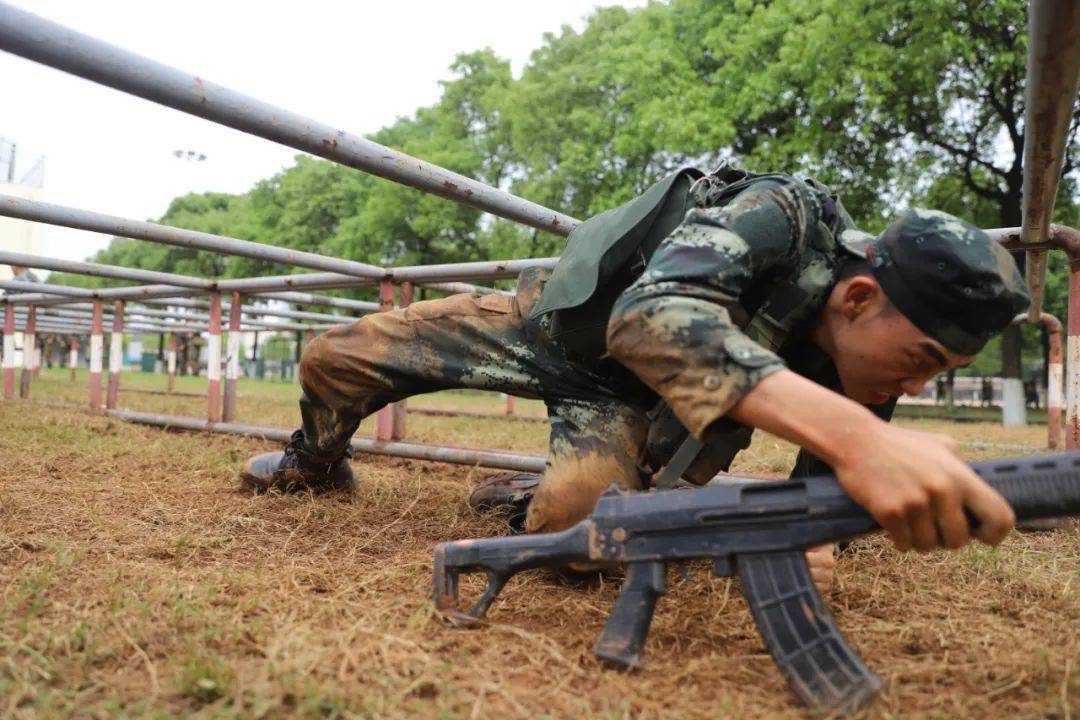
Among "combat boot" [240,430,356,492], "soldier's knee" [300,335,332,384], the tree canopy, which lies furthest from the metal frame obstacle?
the tree canopy

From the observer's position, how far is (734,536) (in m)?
1.42

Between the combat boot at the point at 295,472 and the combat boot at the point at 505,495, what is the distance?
19.9 inches

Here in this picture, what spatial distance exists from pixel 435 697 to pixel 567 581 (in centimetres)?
75

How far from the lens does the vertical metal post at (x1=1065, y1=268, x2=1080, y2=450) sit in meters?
2.75

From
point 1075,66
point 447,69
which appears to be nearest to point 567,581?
point 1075,66

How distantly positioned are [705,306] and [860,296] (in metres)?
0.41

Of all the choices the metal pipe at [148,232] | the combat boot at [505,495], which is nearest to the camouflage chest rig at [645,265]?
the combat boot at [505,495]

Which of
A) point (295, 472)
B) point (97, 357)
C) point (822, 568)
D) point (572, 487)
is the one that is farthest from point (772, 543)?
point (97, 357)

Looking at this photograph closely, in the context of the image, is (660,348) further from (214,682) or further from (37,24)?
(37,24)

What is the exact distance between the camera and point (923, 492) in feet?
3.92

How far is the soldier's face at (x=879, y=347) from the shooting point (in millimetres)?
1557

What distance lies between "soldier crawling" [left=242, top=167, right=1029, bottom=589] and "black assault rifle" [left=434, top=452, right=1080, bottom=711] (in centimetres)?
10

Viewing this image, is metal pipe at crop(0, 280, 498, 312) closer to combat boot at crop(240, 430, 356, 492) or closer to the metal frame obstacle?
the metal frame obstacle

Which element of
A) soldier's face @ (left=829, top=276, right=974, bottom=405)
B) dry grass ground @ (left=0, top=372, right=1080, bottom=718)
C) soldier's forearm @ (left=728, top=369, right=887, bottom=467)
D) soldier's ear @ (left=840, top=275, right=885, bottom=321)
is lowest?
dry grass ground @ (left=0, top=372, right=1080, bottom=718)
